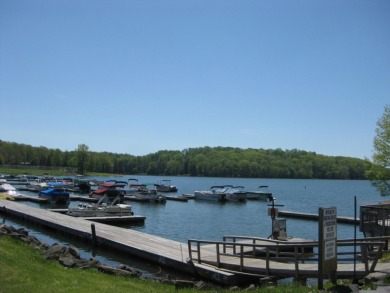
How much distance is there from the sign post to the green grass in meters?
0.55

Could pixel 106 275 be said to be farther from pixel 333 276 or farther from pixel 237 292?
pixel 333 276

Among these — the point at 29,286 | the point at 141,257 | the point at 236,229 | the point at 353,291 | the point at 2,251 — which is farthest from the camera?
the point at 236,229

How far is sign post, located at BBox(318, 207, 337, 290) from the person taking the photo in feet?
33.2

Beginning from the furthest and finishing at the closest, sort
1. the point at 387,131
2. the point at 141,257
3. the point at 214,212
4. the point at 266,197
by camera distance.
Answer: the point at 266,197, the point at 214,212, the point at 387,131, the point at 141,257

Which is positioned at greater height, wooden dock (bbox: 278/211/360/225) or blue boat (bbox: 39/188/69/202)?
blue boat (bbox: 39/188/69/202)

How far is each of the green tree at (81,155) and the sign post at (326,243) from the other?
14824 cm

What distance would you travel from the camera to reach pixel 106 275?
44.6 feet

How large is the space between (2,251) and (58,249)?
3.01m

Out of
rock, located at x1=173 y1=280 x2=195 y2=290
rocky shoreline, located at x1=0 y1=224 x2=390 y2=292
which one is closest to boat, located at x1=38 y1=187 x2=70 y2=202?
rocky shoreline, located at x1=0 y1=224 x2=390 y2=292

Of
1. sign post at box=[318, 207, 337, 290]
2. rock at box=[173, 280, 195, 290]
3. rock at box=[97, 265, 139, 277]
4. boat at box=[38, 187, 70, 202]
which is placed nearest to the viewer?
sign post at box=[318, 207, 337, 290]

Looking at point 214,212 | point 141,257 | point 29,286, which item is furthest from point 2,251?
point 214,212

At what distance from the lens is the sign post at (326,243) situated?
1011 centimetres

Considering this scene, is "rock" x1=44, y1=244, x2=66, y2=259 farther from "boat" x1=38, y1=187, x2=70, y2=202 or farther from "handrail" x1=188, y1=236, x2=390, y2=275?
"boat" x1=38, y1=187, x2=70, y2=202

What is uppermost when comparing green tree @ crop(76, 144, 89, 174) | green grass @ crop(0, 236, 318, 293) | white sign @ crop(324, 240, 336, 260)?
green tree @ crop(76, 144, 89, 174)
